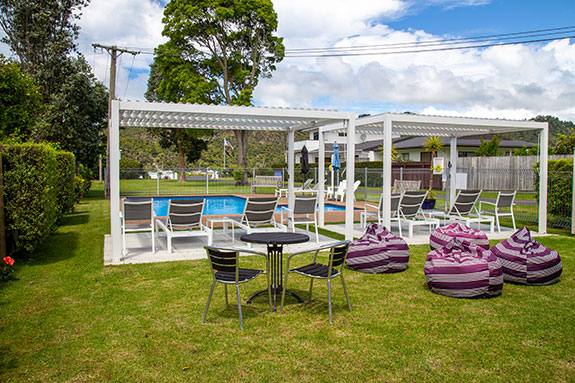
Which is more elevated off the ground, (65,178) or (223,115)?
(223,115)

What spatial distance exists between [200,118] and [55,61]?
1413cm

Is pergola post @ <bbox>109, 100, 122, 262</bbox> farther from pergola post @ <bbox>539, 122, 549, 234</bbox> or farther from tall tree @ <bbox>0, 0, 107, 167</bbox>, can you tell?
tall tree @ <bbox>0, 0, 107, 167</bbox>

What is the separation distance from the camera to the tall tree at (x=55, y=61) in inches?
734

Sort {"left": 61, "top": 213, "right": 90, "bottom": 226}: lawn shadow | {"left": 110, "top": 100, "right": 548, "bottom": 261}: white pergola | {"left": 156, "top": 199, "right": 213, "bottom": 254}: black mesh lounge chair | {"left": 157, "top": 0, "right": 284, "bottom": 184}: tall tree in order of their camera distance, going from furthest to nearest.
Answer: {"left": 157, "top": 0, "right": 284, "bottom": 184}: tall tree
{"left": 61, "top": 213, "right": 90, "bottom": 226}: lawn shadow
{"left": 156, "top": 199, "right": 213, "bottom": 254}: black mesh lounge chair
{"left": 110, "top": 100, "right": 548, "bottom": 261}: white pergola

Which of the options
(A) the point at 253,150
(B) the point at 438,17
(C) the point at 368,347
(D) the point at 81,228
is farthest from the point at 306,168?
(A) the point at 253,150

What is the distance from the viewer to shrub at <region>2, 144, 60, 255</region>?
6.61 meters

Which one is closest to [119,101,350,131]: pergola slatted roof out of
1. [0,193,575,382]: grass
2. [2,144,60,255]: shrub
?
[2,144,60,255]: shrub

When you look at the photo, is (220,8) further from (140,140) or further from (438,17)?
(140,140)

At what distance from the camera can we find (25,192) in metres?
6.73

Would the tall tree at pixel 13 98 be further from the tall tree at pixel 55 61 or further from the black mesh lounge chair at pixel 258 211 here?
the black mesh lounge chair at pixel 258 211

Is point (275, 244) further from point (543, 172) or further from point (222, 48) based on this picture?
point (222, 48)

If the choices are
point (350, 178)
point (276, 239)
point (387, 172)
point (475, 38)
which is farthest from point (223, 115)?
point (475, 38)

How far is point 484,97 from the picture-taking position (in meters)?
45.4

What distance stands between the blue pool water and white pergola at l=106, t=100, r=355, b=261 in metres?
5.87
